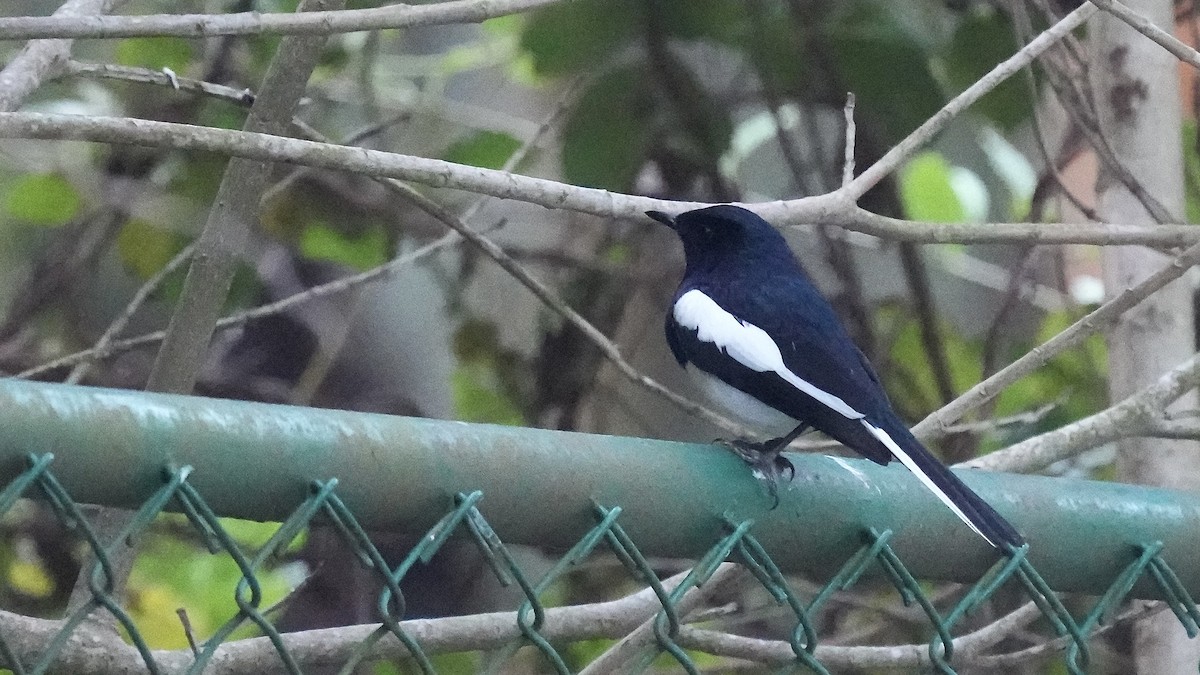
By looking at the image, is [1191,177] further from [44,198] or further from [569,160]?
[44,198]

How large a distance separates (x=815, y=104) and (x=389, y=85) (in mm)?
1680

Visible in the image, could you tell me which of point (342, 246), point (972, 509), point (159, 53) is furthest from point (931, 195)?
point (972, 509)

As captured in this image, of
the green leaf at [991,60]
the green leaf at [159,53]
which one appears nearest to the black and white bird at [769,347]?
the green leaf at [991,60]

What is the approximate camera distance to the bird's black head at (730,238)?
9.09 feet

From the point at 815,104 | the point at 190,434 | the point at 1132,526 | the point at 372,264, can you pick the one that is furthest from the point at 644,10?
the point at 190,434

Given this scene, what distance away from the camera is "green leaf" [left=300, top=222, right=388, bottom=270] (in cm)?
410

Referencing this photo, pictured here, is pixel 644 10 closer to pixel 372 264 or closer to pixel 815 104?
pixel 815 104

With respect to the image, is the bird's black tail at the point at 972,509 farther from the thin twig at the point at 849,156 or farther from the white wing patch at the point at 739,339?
the thin twig at the point at 849,156

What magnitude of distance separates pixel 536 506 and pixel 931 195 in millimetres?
3485

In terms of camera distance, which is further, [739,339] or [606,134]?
[606,134]

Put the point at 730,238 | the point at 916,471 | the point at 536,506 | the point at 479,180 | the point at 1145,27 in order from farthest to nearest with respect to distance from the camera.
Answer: the point at 730,238, the point at 1145,27, the point at 479,180, the point at 916,471, the point at 536,506

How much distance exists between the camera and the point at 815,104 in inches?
Answer: 173

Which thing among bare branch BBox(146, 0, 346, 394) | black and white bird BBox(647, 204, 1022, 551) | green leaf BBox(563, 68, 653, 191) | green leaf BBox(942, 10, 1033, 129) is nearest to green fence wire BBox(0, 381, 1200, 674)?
black and white bird BBox(647, 204, 1022, 551)

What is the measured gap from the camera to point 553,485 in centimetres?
150
